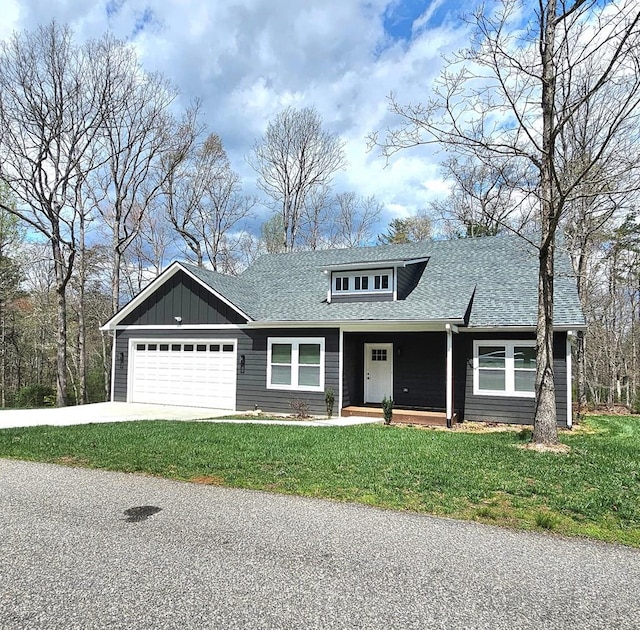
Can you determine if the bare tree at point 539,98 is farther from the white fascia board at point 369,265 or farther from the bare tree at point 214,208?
the bare tree at point 214,208

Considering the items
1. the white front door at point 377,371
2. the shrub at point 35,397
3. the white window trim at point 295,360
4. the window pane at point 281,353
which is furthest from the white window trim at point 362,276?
the shrub at point 35,397

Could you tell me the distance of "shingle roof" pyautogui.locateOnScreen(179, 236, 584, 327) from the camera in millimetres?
12159

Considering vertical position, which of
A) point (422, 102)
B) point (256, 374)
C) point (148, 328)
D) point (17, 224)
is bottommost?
point (256, 374)

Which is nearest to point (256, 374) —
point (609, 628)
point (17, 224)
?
point (609, 628)

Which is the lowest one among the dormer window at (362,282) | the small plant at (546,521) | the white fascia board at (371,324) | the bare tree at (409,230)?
the small plant at (546,521)

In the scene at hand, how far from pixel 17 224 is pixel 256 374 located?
16.3m

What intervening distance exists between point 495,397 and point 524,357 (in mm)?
1278

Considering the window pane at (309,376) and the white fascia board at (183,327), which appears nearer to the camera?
the window pane at (309,376)

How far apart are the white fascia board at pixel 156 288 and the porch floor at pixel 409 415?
4.11 meters

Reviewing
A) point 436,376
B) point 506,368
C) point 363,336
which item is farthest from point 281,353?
point 506,368

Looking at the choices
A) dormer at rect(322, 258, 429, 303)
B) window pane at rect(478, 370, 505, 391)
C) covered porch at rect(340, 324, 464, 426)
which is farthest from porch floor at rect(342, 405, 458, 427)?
dormer at rect(322, 258, 429, 303)

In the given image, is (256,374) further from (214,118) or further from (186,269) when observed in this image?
(214,118)

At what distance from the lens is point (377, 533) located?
13.6ft

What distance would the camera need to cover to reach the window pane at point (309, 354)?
13.2 m
